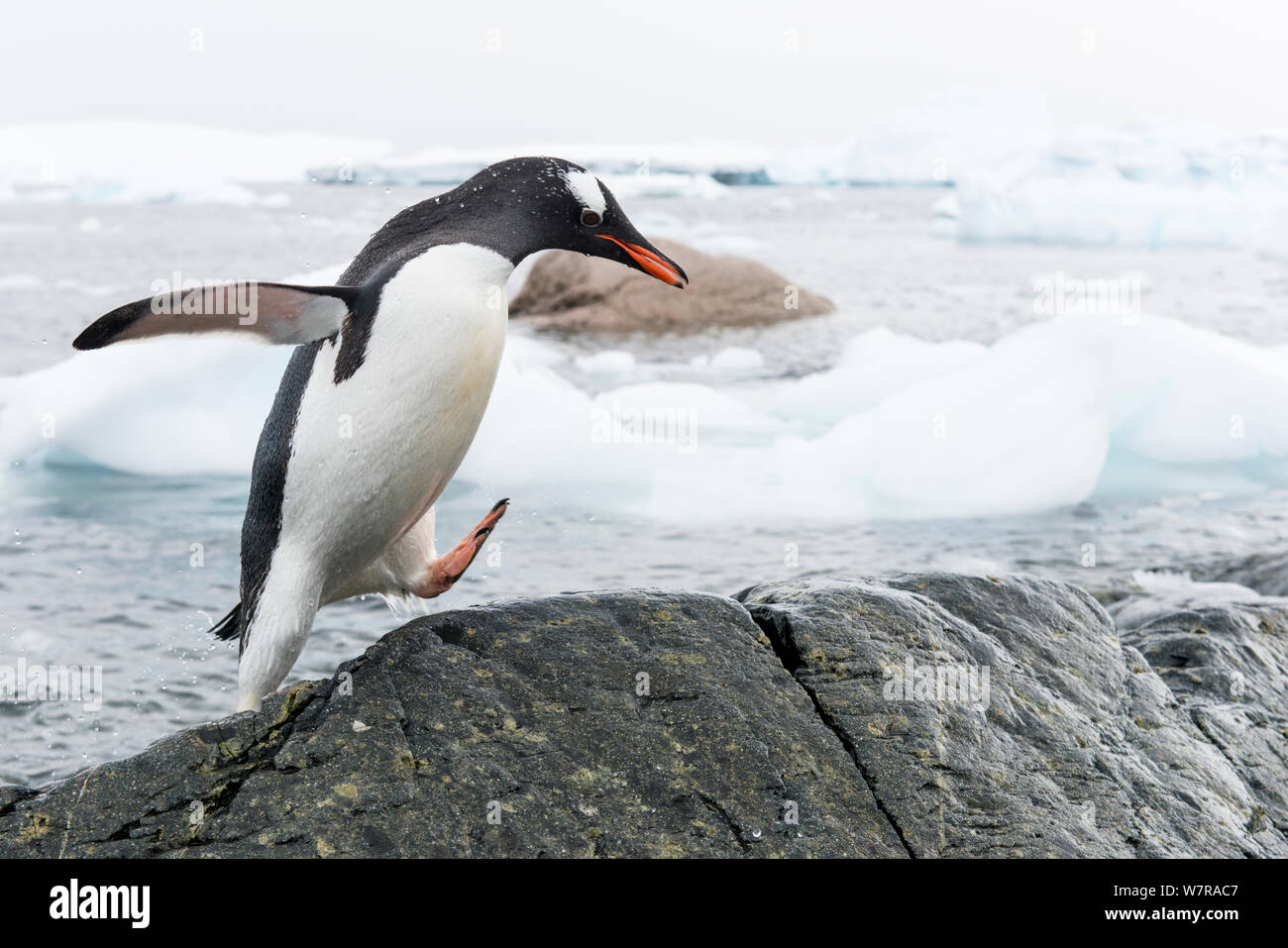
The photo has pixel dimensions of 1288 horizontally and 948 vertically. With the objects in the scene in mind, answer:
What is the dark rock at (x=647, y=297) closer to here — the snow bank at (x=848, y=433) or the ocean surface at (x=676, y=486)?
the ocean surface at (x=676, y=486)

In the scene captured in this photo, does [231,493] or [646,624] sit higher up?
[646,624]

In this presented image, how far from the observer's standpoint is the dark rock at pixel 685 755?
2.28 metres

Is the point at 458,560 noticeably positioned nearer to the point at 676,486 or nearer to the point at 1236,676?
the point at 1236,676

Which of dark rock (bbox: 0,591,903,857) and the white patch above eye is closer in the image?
dark rock (bbox: 0,591,903,857)

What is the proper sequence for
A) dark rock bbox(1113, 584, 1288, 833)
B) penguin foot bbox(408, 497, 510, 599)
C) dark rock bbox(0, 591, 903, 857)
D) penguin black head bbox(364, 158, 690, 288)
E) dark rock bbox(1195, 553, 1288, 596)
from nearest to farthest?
dark rock bbox(0, 591, 903, 857)
penguin black head bbox(364, 158, 690, 288)
penguin foot bbox(408, 497, 510, 599)
dark rock bbox(1113, 584, 1288, 833)
dark rock bbox(1195, 553, 1288, 596)

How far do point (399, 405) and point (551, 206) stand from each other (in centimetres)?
61

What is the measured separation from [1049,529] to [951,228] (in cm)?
3239

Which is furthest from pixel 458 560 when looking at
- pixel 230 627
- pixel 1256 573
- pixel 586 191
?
pixel 1256 573

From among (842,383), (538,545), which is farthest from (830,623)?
(842,383)

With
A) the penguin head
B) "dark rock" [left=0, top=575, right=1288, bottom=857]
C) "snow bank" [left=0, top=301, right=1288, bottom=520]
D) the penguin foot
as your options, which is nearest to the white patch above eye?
the penguin head

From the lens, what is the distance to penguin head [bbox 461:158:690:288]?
111 inches

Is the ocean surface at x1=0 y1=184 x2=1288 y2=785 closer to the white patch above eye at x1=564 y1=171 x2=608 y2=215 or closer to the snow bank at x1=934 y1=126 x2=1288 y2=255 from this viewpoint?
the white patch above eye at x1=564 y1=171 x2=608 y2=215
